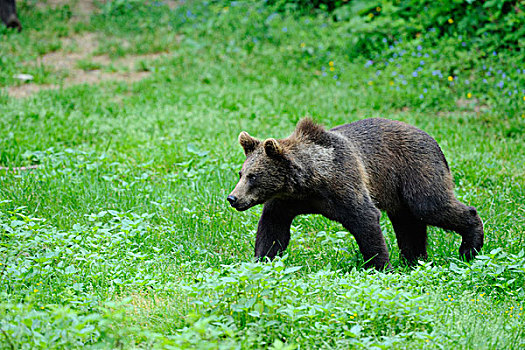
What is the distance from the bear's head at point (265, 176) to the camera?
4754mm

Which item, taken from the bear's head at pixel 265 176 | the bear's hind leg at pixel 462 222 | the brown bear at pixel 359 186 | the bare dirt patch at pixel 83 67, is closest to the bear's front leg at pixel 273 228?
the brown bear at pixel 359 186

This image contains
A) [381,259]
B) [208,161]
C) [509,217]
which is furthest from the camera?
[208,161]

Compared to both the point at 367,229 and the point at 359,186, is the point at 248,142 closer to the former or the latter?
the point at 359,186

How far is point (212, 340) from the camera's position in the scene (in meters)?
3.37

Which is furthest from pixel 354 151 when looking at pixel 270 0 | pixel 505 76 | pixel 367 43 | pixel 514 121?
pixel 270 0

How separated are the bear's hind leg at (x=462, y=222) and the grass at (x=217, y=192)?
0.63 feet

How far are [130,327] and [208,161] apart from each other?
162 inches

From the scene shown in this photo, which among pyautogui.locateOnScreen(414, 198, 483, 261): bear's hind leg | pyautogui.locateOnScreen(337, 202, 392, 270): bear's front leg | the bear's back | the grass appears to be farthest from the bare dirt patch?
pyautogui.locateOnScreen(414, 198, 483, 261): bear's hind leg

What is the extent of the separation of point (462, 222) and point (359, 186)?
109 cm

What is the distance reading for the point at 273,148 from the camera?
482cm

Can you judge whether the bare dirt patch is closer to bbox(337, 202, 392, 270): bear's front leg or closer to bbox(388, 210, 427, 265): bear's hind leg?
bbox(388, 210, 427, 265): bear's hind leg

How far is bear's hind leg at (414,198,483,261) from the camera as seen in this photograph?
532 centimetres

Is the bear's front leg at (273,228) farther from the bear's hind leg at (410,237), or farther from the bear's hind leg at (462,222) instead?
the bear's hind leg at (462,222)

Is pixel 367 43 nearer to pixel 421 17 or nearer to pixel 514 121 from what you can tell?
pixel 421 17
